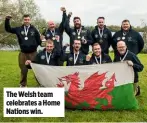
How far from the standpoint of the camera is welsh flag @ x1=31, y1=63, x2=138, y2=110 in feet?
27.6

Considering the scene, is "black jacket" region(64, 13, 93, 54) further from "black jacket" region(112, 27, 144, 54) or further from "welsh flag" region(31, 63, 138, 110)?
"welsh flag" region(31, 63, 138, 110)

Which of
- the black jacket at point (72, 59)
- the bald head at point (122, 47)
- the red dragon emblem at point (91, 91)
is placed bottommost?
the red dragon emblem at point (91, 91)

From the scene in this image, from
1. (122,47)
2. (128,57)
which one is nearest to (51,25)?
(122,47)

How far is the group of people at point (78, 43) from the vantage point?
8844 mm

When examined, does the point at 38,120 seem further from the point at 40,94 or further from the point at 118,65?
the point at 118,65

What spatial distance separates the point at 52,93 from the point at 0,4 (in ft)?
123

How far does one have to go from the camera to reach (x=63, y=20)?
10523 mm

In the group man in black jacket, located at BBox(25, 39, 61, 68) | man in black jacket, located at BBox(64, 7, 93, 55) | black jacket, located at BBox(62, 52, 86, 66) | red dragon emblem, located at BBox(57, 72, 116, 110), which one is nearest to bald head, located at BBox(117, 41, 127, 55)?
red dragon emblem, located at BBox(57, 72, 116, 110)

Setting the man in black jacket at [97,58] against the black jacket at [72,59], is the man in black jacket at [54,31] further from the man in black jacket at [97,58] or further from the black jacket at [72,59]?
the man in black jacket at [97,58]

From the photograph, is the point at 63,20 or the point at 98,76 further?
the point at 63,20

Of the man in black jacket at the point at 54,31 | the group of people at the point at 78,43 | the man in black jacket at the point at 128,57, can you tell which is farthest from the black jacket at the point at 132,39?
the man in black jacket at the point at 54,31

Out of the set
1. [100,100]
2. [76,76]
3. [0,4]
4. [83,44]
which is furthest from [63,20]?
[0,4]

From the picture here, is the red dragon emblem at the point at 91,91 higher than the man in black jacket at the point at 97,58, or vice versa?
the man in black jacket at the point at 97,58

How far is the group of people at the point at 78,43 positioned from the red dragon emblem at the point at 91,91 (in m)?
0.52
